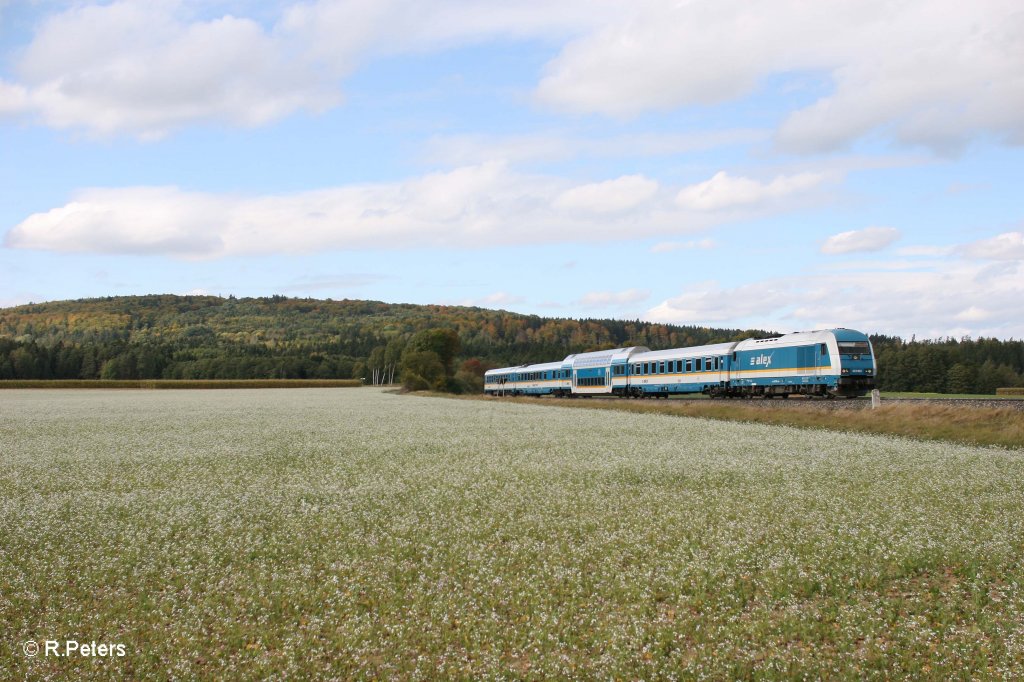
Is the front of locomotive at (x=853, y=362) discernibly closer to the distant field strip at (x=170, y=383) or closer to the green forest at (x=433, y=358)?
the green forest at (x=433, y=358)

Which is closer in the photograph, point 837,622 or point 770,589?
point 837,622

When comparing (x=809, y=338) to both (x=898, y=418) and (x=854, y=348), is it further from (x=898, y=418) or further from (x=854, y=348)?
(x=898, y=418)

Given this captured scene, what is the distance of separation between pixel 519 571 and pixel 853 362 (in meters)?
36.2

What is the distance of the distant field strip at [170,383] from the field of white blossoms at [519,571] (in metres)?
102

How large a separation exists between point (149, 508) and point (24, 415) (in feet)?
113

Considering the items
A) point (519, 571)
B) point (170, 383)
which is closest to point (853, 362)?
point (519, 571)

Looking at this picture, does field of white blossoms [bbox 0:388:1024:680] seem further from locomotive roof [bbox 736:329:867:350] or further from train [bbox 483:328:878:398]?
train [bbox 483:328:878:398]

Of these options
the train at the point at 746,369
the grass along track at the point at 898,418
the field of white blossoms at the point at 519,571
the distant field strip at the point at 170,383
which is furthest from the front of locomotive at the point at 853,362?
the distant field strip at the point at 170,383

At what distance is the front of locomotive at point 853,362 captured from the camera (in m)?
41.2

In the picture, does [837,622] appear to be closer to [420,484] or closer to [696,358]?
[420,484]

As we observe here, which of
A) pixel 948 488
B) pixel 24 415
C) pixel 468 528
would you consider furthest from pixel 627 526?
pixel 24 415

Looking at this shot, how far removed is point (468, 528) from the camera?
12.0 meters

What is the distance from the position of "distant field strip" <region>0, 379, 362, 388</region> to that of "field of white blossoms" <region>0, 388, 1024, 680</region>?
10217cm

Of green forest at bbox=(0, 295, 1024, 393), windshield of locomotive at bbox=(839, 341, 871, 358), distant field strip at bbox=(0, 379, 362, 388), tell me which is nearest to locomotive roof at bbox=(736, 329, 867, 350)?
windshield of locomotive at bbox=(839, 341, 871, 358)
